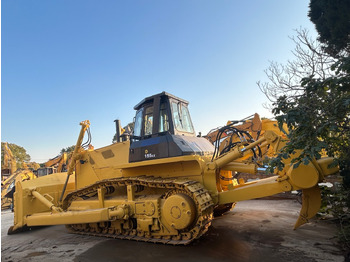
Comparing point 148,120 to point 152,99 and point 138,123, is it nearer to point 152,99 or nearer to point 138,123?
point 138,123

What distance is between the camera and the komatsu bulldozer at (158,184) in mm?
4633

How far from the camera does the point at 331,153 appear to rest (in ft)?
13.6

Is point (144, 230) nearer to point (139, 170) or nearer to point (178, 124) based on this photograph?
point (139, 170)

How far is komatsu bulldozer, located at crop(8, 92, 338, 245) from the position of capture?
463 centimetres

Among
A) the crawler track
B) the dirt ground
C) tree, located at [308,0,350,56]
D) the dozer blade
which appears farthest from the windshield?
tree, located at [308,0,350,56]

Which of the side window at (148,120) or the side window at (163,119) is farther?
the side window at (148,120)

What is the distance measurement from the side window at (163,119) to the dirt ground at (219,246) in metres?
2.61

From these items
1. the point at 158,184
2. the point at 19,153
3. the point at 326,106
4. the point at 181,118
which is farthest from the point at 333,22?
the point at 19,153

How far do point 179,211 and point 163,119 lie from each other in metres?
2.26

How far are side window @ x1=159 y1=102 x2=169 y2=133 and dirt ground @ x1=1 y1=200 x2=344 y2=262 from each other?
261 cm

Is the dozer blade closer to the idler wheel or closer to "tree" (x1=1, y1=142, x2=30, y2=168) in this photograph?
the idler wheel

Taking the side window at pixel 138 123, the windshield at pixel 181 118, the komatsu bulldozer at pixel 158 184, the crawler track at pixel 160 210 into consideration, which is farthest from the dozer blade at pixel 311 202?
the side window at pixel 138 123

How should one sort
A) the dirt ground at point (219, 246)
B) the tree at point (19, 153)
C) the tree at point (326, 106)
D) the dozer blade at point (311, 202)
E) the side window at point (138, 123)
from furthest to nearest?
the tree at point (19, 153) < the side window at point (138, 123) < the dozer blade at point (311, 202) < the dirt ground at point (219, 246) < the tree at point (326, 106)

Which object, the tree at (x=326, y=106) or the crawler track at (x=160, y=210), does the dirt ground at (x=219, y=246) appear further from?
Result: the tree at (x=326, y=106)
